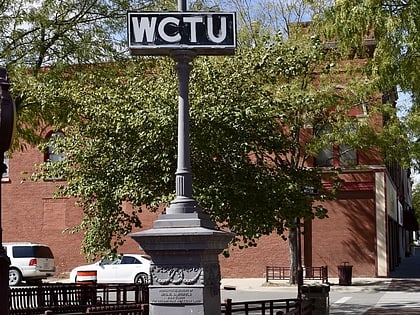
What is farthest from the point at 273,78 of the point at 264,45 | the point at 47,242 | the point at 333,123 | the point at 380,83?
the point at 47,242

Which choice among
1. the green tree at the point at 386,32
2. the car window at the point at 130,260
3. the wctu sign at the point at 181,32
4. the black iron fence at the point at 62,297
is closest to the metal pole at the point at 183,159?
the wctu sign at the point at 181,32

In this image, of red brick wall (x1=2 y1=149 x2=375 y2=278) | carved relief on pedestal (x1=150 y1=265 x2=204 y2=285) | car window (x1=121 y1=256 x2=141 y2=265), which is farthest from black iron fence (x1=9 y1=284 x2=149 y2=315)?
red brick wall (x1=2 y1=149 x2=375 y2=278)

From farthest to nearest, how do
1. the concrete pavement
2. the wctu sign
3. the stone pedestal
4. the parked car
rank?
the parked car < the concrete pavement < the wctu sign < the stone pedestal

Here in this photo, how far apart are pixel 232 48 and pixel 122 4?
8.50 metres

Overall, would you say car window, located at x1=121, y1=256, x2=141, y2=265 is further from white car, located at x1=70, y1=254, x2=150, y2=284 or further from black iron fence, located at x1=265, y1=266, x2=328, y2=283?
black iron fence, located at x1=265, y1=266, x2=328, y2=283

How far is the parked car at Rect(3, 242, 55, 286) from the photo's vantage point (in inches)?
1293

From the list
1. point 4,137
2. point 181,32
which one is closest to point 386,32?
point 181,32

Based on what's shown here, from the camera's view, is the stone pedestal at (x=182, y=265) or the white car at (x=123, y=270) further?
the white car at (x=123, y=270)

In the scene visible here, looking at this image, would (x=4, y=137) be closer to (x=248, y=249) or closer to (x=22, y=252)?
(x=22, y=252)

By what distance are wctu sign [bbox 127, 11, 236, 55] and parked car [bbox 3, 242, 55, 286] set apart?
24.5 m

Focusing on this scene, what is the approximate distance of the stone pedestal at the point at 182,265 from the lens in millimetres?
8906

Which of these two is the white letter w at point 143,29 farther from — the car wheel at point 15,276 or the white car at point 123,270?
the car wheel at point 15,276

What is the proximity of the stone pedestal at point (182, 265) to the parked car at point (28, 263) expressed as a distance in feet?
81.7

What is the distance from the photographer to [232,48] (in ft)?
33.0
